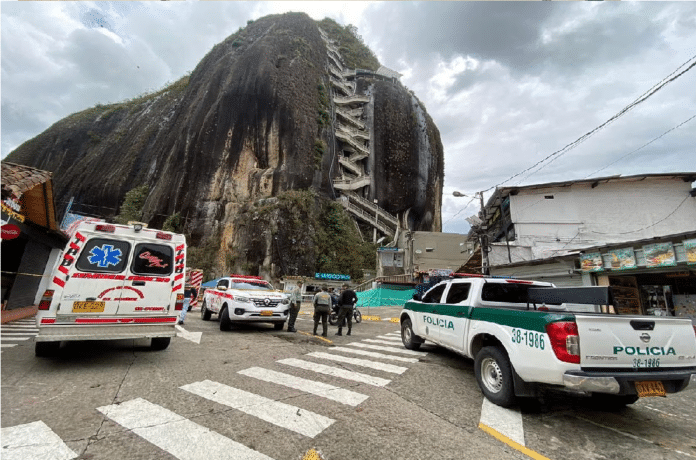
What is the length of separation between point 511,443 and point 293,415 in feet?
7.51

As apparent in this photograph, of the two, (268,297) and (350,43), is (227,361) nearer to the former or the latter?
(268,297)

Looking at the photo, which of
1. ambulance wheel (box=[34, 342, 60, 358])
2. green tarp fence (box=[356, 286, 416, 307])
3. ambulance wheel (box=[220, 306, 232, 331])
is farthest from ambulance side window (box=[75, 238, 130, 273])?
green tarp fence (box=[356, 286, 416, 307])

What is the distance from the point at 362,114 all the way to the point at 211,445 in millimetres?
55412

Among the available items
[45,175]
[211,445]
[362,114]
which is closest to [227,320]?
[45,175]

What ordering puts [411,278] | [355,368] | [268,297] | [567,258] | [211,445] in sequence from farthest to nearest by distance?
1. [411,278]
2. [567,258]
3. [268,297]
4. [355,368]
5. [211,445]

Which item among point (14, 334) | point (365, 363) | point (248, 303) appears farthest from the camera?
point (248, 303)

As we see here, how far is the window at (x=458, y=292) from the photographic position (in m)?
5.64

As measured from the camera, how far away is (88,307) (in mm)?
5500

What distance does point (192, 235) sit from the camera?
1372 inches

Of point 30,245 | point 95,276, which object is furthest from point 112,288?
point 30,245

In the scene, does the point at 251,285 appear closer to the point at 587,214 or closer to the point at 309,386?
the point at 309,386

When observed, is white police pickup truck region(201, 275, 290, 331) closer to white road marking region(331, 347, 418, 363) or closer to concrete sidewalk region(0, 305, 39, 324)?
white road marking region(331, 347, 418, 363)

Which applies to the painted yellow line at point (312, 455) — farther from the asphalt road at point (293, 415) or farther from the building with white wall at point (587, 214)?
the building with white wall at point (587, 214)

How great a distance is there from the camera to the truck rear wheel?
389 centimetres
